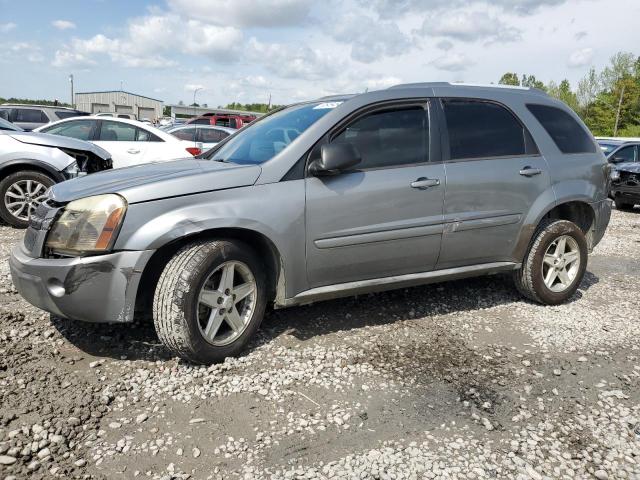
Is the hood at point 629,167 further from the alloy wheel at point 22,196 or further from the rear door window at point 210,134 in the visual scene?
the alloy wheel at point 22,196

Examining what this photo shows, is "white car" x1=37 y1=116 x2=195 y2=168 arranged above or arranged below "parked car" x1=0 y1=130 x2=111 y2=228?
above

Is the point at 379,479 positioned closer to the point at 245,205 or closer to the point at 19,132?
the point at 245,205

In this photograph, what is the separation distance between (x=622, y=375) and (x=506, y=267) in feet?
3.98

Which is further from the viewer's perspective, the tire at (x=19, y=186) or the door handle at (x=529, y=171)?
the tire at (x=19, y=186)

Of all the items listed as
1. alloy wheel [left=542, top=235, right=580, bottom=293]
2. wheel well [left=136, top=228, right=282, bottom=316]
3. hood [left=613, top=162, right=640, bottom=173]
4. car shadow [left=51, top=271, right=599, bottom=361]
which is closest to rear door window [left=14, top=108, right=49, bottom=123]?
car shadow [left=51, top=271, right=599, bottom=361]

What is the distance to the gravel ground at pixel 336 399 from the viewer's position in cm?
229

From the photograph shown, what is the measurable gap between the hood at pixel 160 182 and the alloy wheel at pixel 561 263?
2.77 meters

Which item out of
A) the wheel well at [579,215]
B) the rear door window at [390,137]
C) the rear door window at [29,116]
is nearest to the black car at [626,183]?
the wheel well at [579,215]

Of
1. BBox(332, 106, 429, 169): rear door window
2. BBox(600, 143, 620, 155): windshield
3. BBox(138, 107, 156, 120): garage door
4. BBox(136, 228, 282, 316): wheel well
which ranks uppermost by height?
BBox(138, 107, 156, 120): garage door

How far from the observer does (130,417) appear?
2580 millimetres

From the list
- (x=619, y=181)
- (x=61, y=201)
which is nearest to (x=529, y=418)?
(x=61, y=201)

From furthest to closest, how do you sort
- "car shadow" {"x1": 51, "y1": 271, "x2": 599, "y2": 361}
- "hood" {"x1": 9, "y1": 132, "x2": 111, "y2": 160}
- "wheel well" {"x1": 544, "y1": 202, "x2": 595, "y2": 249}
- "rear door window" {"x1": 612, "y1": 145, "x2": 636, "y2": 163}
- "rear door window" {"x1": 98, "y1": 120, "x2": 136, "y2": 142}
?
"rear door window" {"x1": 612, "y1": 145, "x2": 636, "y2": 163} → "rear door window" {"x1": 98, "y1": 120, "x2": 136, "y2": 142} → "hood" {"x1": 9, "y1": 132, "x2": 111, "y2": 160} → "wheel well" {"x1": 544, "y1": 202, "x2": 595, "y2": 249} → "car shadow" {"x1": 51, "y1": 271, "x2": 599, "y2": 361}

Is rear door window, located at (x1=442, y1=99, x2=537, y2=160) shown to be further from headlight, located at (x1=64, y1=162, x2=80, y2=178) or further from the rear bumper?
headlight, located at (x1=64, y1=162, x2=80, y2=178)

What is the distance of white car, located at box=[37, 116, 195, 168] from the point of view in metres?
9.02
